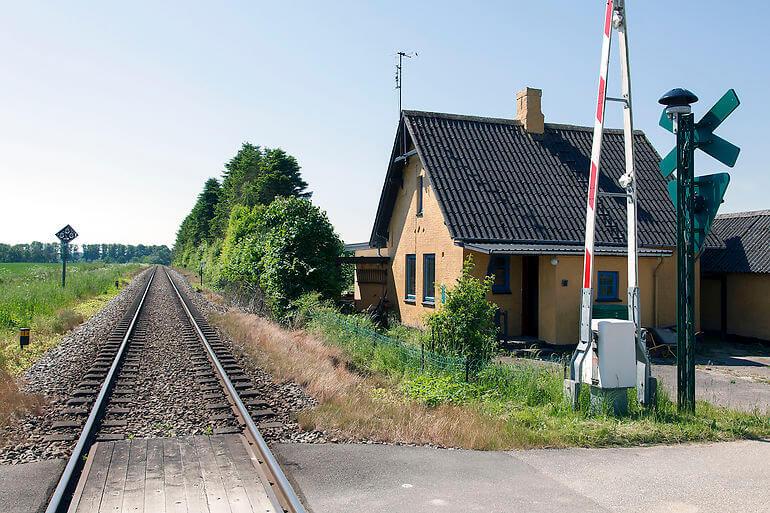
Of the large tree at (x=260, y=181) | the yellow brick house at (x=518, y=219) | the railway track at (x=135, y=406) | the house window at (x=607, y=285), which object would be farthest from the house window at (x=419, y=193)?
the large tree at (x=260, y=181)

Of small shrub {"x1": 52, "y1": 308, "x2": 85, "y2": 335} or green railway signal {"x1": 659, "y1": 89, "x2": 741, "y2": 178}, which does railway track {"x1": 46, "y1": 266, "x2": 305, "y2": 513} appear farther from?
green railway signal {"x1": 659, "y1": 89, "x2": 741, "y2": 178}

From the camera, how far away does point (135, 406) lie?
9.25 metres

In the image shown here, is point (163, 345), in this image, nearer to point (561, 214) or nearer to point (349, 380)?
point (349, 380)

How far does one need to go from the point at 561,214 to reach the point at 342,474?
14.2m

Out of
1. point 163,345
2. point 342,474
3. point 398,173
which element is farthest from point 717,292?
point 342,474

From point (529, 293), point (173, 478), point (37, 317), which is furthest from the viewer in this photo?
point (37, 317)

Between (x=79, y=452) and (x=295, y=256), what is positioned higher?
(x=295, y=256)

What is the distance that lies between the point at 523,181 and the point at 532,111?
11.8 ft

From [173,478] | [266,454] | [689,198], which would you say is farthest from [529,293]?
[173,478]

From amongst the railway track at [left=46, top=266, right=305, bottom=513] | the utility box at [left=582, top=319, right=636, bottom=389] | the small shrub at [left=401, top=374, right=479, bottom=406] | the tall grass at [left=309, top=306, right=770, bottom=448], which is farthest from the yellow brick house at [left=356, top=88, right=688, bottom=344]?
the railway track at [left=46, top=266, right=305, bottom=513]

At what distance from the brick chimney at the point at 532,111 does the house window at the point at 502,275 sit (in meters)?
6.28

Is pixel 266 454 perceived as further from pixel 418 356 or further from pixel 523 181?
pixel 523 181

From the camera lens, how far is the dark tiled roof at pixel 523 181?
18.2m

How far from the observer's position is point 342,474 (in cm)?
637
